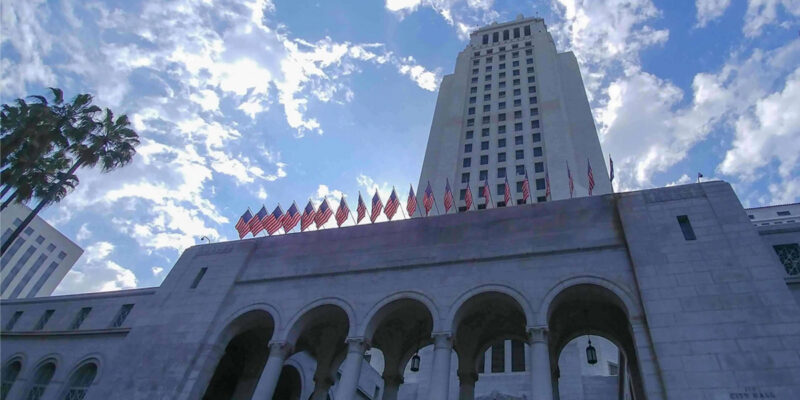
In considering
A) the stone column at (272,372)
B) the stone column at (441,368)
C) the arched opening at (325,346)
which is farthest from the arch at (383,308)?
the stone column at (272,372)

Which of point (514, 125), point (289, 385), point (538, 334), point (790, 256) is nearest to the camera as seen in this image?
point (538, 334)

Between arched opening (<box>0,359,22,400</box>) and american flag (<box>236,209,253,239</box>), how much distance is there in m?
14.0

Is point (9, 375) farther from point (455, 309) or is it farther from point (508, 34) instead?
point (508, 34)

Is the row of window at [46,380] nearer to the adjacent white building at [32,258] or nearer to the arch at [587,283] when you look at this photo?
the arch at [587,283]

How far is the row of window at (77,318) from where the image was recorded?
24875 millimetres

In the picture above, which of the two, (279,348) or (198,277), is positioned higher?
(198,277)

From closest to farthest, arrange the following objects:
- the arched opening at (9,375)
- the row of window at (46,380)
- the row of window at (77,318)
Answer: the row of window at (46,380)
the arched opening at (9,375)
the row of window at (77,318)

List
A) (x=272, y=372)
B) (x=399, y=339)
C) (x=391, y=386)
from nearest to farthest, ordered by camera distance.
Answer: (x=272, y=372) < (x=391, y=386) < (x=399, y=339)

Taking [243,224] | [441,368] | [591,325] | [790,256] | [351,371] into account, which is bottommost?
Answer: [351,371]

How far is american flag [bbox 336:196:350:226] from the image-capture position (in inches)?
907

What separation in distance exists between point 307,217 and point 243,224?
333 centimetres

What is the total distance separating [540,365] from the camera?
48.8 feet

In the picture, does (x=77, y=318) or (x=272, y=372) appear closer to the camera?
(x=272, y=372)

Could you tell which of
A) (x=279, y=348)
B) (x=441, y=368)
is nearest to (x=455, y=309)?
(x=441, y=368)
